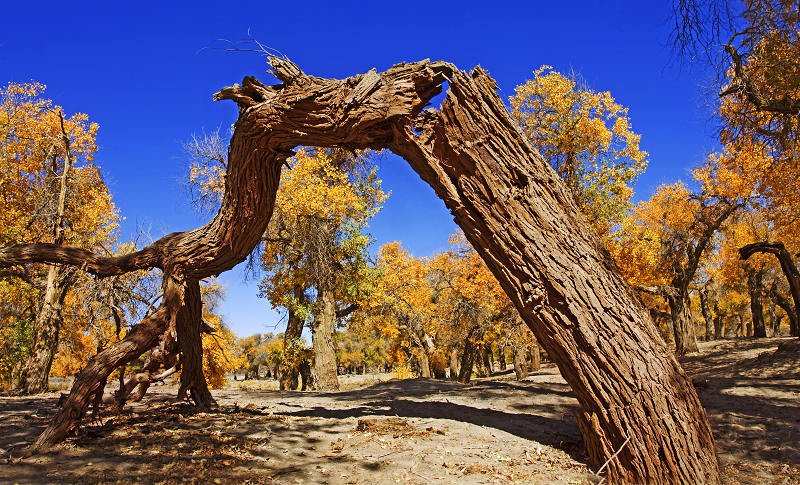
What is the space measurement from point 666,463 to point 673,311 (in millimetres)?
18076

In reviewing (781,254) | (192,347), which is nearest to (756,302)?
(781,254)

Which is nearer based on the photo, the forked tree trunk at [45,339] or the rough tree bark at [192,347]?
the rough tree bark at [192,347]

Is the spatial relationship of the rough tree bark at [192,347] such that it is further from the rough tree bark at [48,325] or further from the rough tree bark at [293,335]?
the rough tree bark at [293,335]

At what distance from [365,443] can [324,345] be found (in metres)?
9.53

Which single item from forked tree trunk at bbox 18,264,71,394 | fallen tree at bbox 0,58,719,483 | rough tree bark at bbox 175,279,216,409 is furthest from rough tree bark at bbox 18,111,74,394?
rough tree bark at bbox 175,279,216,409

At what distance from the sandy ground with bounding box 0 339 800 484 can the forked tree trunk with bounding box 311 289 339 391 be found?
6473mm

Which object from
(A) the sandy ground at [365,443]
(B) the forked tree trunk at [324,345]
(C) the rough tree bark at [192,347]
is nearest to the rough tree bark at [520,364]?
(B) the forked tree trunk at [324,345]

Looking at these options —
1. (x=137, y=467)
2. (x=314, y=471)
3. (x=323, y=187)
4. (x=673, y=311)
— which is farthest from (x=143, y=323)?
(x=673, y=311)

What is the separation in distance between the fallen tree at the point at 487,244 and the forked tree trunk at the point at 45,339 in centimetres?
765

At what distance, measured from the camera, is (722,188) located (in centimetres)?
1727

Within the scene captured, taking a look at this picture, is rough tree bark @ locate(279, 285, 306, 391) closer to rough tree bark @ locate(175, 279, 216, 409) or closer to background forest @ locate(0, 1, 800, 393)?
background forest @ locate(0, 1, 800, 393)

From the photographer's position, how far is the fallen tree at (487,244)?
352 centimetres

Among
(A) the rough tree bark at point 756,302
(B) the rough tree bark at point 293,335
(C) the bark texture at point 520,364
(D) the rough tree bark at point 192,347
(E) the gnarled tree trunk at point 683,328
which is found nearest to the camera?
(D) the rough tree bark at point 192,347

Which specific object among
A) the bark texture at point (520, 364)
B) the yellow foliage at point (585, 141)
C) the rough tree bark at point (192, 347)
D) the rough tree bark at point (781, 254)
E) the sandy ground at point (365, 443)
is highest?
the yellow foliage at point (585, 141)
